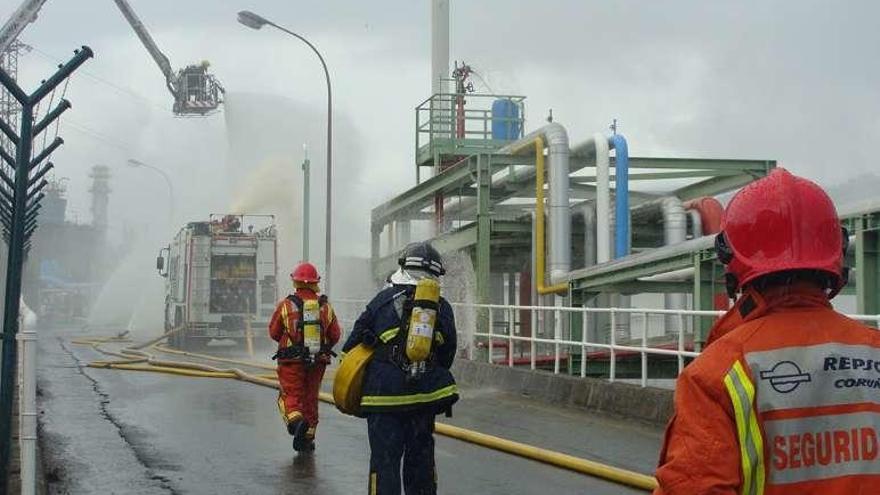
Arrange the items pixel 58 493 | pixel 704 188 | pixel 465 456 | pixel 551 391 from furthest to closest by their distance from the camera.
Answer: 1. pixel 704 188
2. pixel 551 391
3. pixel 465 456
4. pixel 58 493

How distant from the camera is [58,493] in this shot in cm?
778

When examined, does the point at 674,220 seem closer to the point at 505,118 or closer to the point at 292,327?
the point at 505,118

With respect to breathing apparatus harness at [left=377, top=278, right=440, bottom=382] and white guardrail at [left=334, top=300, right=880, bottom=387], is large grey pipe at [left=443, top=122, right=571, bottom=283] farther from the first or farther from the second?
breathing apparatus harness at [left=377, top=278, right=440, bottom=382]

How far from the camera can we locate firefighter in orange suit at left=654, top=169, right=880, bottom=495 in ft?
7.08

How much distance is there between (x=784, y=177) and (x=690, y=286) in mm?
16027

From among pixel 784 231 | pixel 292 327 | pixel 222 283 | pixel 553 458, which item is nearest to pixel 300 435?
pixel 292 327

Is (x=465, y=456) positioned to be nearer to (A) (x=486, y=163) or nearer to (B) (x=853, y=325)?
(B) (x=853, y=325)

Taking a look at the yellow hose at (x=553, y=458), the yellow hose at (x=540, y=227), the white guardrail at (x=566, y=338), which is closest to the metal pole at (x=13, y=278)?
the yellow hose at (x=553, y=458)

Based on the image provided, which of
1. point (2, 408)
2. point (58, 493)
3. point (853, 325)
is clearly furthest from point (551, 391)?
point (853, 325)

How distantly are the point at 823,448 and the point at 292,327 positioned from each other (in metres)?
7.77

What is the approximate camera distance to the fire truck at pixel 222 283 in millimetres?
28688

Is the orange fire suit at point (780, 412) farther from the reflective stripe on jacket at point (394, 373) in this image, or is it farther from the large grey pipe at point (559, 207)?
the large grey pipe at point (559, 207)

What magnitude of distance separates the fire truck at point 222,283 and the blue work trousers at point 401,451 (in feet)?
76.3

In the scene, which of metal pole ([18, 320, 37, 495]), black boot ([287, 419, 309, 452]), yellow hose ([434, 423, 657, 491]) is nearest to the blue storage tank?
yellow hose ([434, 423, 657, 491])
